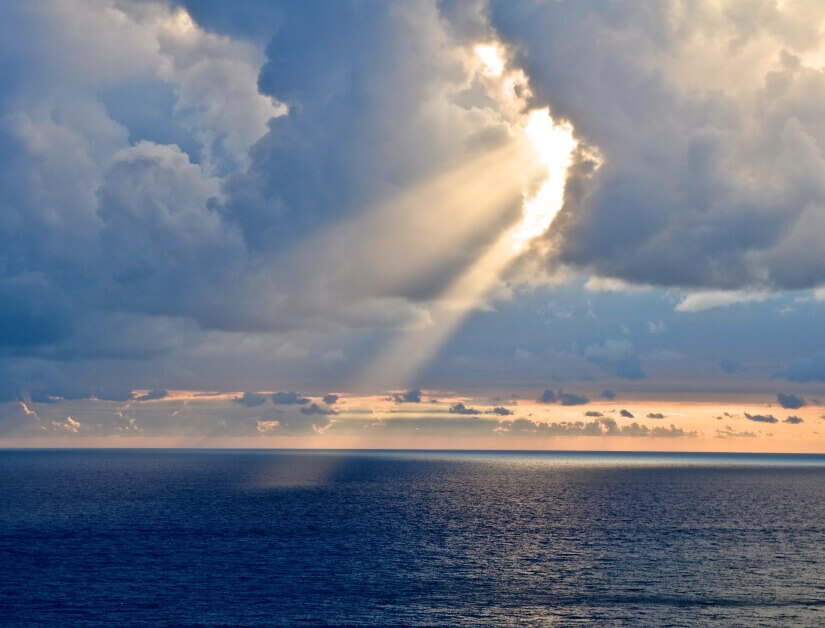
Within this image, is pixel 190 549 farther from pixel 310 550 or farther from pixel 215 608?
pixel 215 608

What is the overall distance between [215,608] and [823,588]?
245 ft

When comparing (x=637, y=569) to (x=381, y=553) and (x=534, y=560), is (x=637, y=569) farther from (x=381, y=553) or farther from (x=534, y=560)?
(x=381, y=553)

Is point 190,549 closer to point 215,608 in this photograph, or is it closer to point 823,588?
point 215,608

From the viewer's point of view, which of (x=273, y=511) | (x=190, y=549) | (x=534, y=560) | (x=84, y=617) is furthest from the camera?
(x=273, y=511)

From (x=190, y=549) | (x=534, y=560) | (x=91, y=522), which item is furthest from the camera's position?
(x=91, y=522)

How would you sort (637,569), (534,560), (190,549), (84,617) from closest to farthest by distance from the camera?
(84,617), (637,569), (534,560), (190,549)

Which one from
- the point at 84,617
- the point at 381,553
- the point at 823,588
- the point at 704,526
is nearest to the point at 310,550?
the point at 381,553

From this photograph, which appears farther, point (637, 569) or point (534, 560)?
point (534, 560)

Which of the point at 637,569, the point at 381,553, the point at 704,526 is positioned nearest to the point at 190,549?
the point at 381,553

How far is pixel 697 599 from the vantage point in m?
97.0

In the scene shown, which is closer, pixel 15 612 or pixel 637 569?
pixel 15 612

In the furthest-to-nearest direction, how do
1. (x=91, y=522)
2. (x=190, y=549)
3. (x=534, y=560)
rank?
(x=91, y=522) < (x=190, y=549) < (x=534, y=560)

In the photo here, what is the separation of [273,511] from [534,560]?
9004 cm

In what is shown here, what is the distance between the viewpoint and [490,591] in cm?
10119
